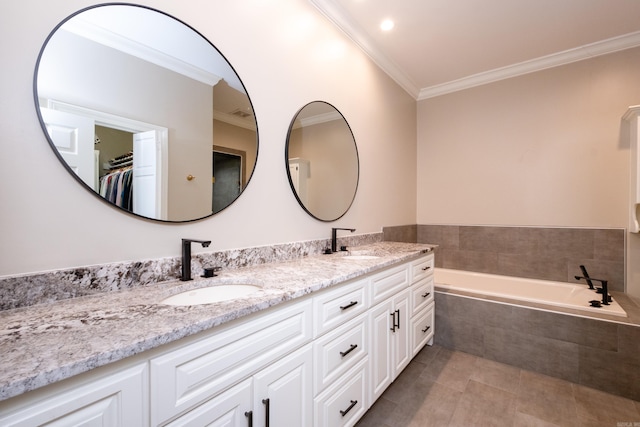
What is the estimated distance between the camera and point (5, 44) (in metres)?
0.85

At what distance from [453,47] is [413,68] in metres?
0.45

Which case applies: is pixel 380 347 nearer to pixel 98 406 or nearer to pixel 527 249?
pixel 98 406

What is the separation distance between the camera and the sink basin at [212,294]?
3.73 ft

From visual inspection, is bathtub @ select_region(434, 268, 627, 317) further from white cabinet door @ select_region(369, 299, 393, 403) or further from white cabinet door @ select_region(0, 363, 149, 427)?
white cabinet door @ select_region(0, 363, 149, 427)

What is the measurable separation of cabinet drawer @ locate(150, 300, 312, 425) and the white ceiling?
82.6 inches

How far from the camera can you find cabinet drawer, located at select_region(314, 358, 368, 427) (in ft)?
3.95

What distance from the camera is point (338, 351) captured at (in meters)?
1.28

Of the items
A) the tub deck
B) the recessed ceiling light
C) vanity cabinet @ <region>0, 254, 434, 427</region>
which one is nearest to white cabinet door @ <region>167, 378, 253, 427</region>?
vanity cabinet @ <region>0, 254, 434, 427</region>

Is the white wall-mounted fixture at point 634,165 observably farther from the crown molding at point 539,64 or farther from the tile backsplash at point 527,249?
the crown molding at point 539,64

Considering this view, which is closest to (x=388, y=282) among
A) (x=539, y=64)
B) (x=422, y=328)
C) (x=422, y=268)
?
(x=422, y=268)

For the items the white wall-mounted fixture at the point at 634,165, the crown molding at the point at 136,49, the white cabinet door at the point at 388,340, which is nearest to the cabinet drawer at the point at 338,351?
the white cabinet door at the point at 388,340

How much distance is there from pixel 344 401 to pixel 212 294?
806 millimetres

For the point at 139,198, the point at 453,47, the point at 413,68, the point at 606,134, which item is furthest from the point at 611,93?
the point at 139,198

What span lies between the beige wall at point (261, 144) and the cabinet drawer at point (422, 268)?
57 cm
